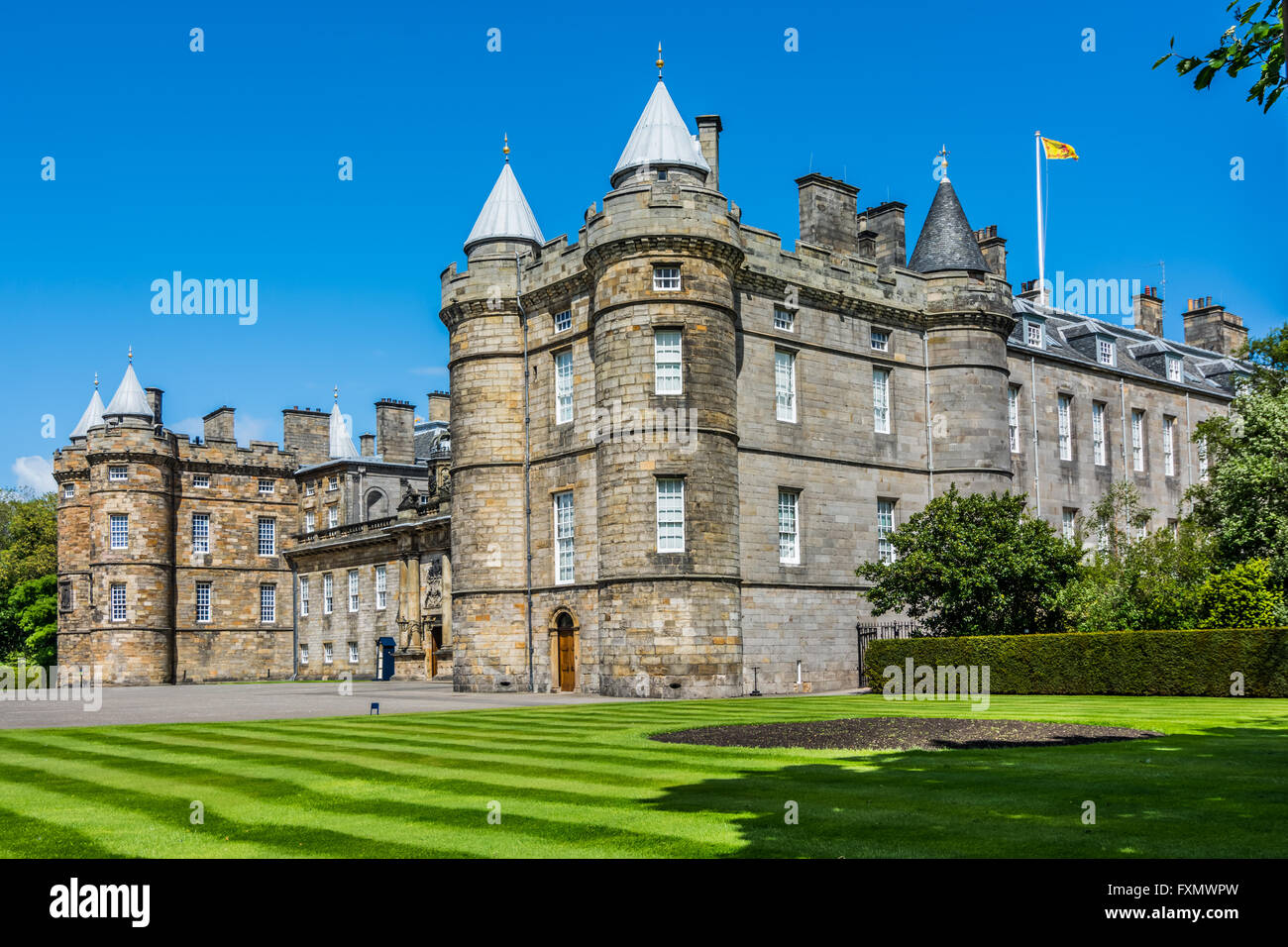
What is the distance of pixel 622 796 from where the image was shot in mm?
10742

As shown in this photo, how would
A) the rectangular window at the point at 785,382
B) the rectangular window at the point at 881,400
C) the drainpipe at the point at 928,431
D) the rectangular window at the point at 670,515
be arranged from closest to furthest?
1. the rectangular window at the point at 670,515
2. the rectangular window at the point at 785,382
3. the rectangular window at the point at 881,400
4. the drainpipe at the point at 928,431

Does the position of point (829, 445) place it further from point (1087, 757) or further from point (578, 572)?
point (1087, 757)

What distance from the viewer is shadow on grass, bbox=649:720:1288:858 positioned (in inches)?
325

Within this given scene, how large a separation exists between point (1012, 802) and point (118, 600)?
57.8 meters

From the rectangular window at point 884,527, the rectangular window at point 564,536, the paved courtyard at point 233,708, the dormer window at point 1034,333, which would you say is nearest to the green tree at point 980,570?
the rectangular window at point 884,527

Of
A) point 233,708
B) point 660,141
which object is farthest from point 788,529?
point 233,708

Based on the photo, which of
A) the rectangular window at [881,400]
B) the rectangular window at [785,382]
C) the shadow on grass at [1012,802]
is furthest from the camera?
the rectangular window at [881,400]

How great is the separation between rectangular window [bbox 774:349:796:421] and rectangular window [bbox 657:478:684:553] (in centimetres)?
547

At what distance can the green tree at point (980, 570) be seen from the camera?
32844 mm

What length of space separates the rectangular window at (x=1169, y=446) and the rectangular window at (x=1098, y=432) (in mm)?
4857

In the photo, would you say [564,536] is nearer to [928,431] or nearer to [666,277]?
[666,277]

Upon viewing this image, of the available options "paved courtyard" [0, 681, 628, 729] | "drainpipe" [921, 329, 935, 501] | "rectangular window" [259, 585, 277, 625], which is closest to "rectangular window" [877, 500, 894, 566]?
"drainpipe" [921, 329, 935, 501]

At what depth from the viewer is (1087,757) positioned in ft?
44.2

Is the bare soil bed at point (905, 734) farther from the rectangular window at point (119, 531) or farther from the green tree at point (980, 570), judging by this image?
the rectangular window at point (119, 531)
